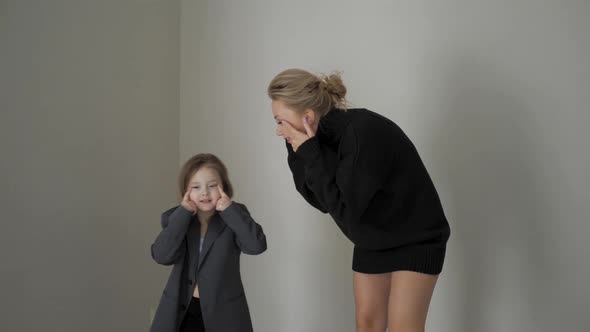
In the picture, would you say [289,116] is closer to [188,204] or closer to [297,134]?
[297,134]

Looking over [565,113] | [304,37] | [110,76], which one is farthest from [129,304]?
[565,113]

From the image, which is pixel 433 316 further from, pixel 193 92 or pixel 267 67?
pixel 193 92

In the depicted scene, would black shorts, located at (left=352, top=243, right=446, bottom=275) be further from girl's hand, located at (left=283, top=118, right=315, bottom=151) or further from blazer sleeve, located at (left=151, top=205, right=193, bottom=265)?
blazer sleeve, located at (left=151, top=205, right=193, bottom=265)

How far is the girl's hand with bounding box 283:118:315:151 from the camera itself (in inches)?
54.3

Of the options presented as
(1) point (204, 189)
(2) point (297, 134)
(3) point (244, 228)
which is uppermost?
(2) point (297, 134)

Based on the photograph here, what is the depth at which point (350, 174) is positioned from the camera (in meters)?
1.28

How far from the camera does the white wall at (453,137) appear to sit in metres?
1.60

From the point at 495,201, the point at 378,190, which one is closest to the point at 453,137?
the point at 495,201

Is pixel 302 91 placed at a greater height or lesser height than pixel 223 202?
greater

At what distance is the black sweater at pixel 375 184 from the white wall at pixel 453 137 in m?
0.51

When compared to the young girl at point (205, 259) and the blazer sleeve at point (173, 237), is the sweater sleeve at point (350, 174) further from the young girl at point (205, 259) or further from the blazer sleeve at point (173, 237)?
the blazer sleeve at point (173, 237)

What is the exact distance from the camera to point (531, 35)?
5.39 ft

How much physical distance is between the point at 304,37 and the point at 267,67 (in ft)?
0.81

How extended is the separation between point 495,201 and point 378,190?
0.66 m
